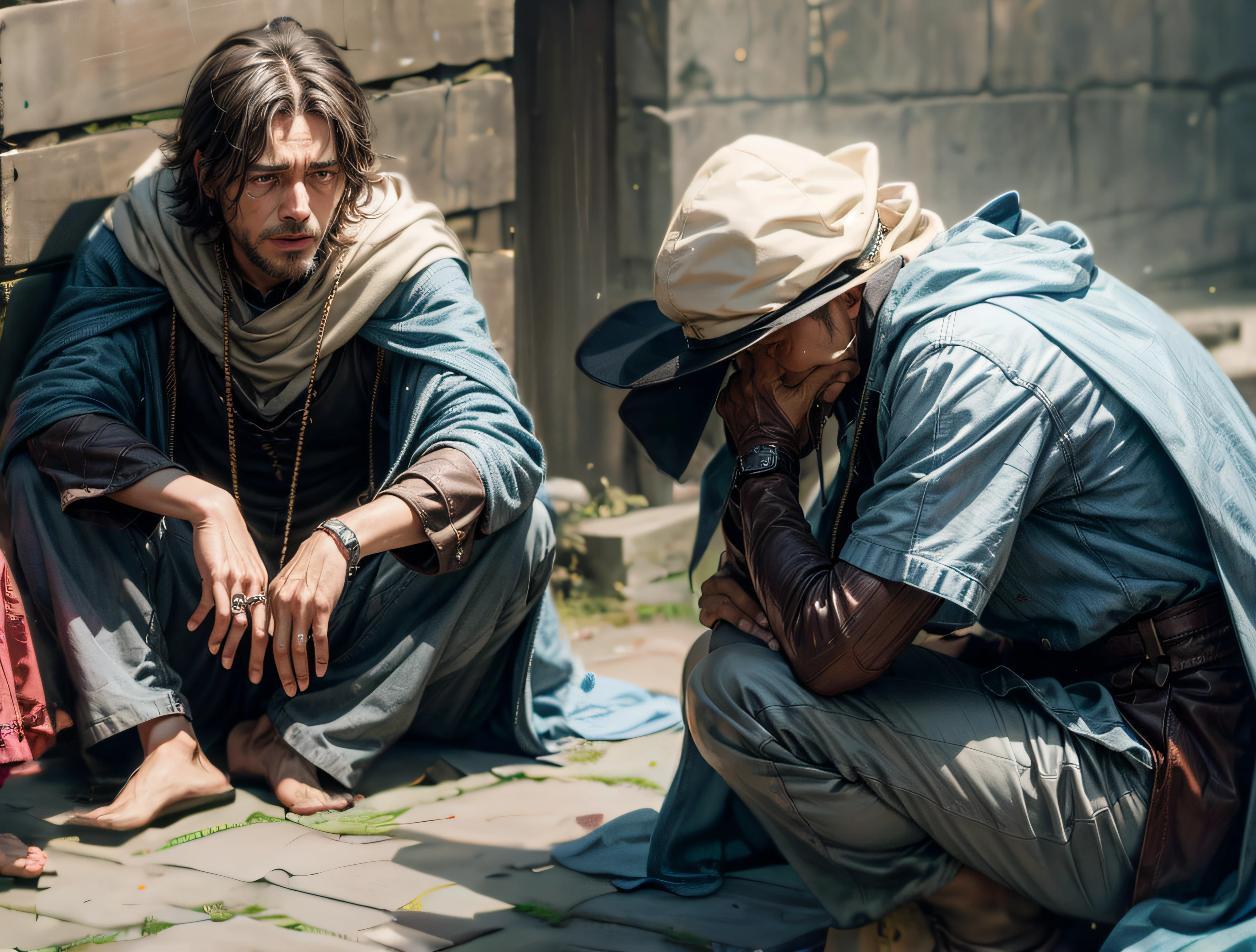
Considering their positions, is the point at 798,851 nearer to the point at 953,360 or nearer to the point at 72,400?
the point at 953,360

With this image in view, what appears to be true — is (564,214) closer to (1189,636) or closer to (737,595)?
(737,595)

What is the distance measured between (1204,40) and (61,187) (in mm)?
4968

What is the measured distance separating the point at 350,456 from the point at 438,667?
0.62 metres

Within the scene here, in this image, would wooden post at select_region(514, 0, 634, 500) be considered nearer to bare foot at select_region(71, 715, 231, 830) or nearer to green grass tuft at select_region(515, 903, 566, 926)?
bare foot at select_region(71, 715, 231, 830)

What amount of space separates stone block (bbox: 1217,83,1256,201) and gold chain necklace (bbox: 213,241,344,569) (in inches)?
175

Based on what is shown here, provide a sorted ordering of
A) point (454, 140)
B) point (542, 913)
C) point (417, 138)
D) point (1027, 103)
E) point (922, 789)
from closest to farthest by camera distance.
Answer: point (922, 789) → point (542, 913) → point (417, 138) → point (454, 140) → point (1027, 103)

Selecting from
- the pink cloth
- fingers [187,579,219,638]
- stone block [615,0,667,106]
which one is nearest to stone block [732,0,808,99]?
stone block [615,0,667,106]

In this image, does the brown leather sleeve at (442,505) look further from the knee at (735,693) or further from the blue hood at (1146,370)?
the blue hood at (1146,370)

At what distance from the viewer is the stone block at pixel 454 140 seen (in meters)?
4.02

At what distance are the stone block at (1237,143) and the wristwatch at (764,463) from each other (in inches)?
174

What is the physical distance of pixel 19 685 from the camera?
260 cm

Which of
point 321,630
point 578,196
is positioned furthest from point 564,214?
point 321,630

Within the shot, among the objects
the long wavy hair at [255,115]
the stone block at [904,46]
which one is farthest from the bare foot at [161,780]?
the stone block at [904,46]

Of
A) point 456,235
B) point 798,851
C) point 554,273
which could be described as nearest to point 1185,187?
point 554,273
